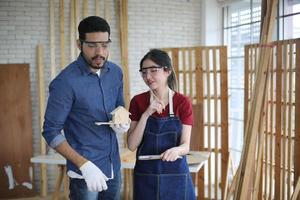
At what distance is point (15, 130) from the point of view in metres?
5.00

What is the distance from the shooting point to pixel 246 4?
5.30 m

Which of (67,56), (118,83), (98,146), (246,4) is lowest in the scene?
(98,146)

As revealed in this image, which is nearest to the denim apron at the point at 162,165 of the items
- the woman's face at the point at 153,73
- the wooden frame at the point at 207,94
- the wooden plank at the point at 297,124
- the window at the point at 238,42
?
the woman's face at the point at 153,73

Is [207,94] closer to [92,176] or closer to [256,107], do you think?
[256,107]

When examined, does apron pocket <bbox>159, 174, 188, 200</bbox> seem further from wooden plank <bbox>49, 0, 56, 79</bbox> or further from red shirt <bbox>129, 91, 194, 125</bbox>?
wooden plank <bbox>49, 0, 56, 79</bbox>

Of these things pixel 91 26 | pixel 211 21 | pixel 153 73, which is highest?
pixel 211 21

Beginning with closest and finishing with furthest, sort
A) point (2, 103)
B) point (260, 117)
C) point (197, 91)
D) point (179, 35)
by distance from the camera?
1. point (260, 117)
2. point (197, 91)
3. point (2, 103)
4. point (179, 35)

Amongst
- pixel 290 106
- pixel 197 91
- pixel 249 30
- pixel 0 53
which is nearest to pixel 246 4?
pixel 249 30

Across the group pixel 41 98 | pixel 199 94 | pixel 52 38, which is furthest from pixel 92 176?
pixel 52 38

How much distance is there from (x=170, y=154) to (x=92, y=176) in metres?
0.45

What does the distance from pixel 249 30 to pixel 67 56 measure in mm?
2686

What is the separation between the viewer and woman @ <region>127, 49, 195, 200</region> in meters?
2.17

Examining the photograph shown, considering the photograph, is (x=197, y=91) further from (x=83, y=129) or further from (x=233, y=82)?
(x=83, y=129)

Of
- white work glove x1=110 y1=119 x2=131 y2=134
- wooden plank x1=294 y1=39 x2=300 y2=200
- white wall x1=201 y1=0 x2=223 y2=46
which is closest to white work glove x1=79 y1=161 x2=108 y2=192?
white work glove x1=110 y1=119 x2=131 y2=134
